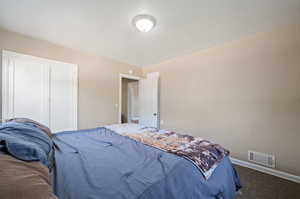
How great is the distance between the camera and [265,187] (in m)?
1.85

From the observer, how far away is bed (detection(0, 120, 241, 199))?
0.75m

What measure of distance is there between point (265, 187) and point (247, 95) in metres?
1.45

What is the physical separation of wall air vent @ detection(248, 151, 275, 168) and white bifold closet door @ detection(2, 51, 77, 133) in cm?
361

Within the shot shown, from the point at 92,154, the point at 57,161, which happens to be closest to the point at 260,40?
the point at 92,154

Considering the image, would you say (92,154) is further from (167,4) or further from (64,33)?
(64,33)

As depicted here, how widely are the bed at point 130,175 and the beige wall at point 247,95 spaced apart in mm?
1423

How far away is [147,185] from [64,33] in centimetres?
287

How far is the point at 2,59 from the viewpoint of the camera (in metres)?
2.25

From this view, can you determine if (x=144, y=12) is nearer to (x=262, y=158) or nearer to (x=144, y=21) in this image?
(x=144, y=21)

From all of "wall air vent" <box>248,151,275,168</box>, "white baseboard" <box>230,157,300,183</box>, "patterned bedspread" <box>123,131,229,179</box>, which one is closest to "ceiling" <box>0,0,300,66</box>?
"patterned bedspread" <box>123,131,229,179</box>

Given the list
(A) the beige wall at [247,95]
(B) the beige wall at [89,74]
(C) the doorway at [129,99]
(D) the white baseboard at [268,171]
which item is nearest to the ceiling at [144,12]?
Answer: (B) the beige wall at [89,74]

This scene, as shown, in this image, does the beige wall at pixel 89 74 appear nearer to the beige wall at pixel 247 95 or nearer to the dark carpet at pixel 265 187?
the beige wall at pixel 247 95

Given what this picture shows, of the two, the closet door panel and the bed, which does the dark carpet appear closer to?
the bed

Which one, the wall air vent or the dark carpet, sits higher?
the wall air vent
